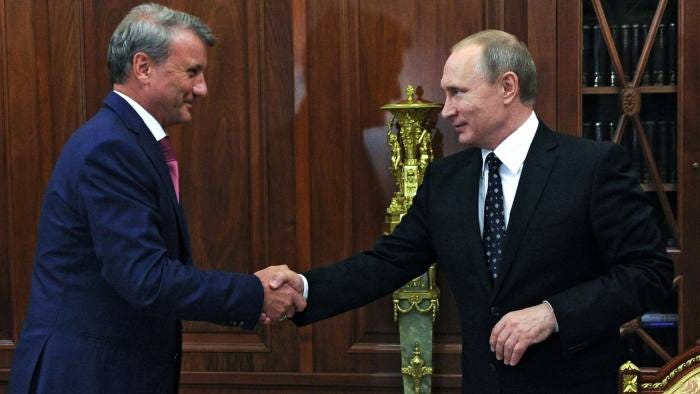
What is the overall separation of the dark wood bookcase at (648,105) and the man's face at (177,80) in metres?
1.67

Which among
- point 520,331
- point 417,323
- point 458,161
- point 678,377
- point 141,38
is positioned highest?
point 141,38

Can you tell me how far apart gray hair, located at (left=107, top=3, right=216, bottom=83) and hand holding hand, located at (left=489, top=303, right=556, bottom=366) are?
1104 mm

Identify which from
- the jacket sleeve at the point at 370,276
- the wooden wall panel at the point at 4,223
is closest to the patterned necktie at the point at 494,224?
the jacket sleeve at the point at 370,276

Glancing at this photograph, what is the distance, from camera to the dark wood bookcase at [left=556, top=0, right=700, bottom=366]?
360 cm

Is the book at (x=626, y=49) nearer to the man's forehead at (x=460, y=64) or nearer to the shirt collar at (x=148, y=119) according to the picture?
the man's forehead at (x=460, y=64)

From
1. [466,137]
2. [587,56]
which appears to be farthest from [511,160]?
[587,56]

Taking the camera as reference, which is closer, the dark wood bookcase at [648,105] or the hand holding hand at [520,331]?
the hand holding hand at [520,331]

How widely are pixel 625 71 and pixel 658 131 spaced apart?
27cm

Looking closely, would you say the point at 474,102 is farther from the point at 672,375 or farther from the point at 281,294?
the point at 672,375

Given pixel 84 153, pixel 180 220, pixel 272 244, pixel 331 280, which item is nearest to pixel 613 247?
pixel 331 280

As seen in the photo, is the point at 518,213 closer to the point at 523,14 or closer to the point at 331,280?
the point at 331,280

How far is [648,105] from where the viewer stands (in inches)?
143

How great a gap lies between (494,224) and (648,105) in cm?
158

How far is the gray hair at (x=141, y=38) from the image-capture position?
2.38 metres
